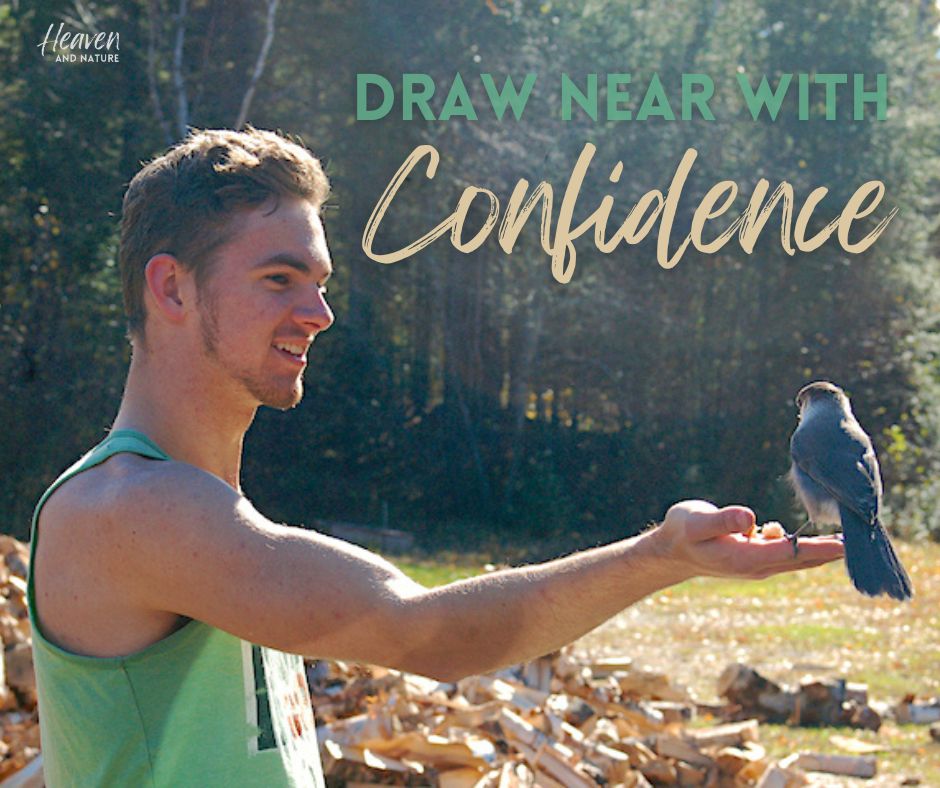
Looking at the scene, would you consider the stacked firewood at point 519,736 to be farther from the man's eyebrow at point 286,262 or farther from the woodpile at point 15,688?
the man's eyebrow at point 286,262

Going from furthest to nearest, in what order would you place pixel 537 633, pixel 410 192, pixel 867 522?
pixel 410 192 → pixel 867 522 → pixel 537 633

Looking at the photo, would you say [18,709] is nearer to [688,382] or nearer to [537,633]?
[537,633]

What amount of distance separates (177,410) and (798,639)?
859cm

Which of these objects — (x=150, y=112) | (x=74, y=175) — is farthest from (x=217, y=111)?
(x=74, y=175)

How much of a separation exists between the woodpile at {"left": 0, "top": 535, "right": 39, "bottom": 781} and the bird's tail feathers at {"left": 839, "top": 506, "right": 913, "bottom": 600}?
3396 mm

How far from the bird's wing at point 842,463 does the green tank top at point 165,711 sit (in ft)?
3.68

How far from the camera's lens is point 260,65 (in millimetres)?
13508

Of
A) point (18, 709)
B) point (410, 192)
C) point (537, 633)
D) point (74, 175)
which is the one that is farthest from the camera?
point (410, 192)

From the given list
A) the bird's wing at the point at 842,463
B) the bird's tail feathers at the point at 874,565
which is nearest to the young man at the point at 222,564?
the bird's tail feathers at the point at 874,565

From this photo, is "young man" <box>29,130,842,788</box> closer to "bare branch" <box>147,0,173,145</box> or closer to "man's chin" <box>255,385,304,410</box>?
"man's chin" <box>255,385,304,410</box>

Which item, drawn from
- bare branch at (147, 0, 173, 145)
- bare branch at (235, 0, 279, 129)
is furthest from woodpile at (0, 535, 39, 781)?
bare branch at (147, 0, 173, 145)

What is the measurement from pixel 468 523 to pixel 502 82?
15.6ft

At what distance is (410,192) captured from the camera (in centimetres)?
1473

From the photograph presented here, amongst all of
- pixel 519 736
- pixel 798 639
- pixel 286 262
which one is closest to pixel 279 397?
pixel 286 262
